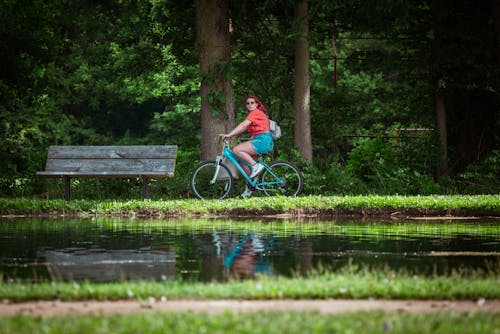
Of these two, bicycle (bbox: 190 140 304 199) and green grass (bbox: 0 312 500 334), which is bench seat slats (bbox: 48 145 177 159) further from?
green grass (bbox: 0 312 500 334)

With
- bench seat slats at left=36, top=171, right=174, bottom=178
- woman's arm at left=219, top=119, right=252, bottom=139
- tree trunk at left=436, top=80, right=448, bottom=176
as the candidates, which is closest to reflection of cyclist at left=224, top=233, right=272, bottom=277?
woman's arm at left=219, top=119, right=252, bottom=139

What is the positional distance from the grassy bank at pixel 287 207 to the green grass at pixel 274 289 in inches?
372

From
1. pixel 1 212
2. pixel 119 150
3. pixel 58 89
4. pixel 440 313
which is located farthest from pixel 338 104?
pixel 58 89

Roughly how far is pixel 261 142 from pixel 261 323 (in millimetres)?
14090

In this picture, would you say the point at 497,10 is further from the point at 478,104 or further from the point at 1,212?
the point at 1,212

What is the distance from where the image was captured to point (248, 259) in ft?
36.0

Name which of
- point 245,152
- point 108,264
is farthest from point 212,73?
point 108,264

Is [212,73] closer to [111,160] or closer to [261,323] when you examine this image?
[111,160]

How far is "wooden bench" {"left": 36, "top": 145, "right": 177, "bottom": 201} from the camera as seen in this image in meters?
20.9

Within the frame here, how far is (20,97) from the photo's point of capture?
2388 centimetres

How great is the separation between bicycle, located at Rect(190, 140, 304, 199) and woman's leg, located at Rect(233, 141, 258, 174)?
0.15m

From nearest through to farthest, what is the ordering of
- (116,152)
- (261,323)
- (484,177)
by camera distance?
(261,323) → (116,152) → (484,177)

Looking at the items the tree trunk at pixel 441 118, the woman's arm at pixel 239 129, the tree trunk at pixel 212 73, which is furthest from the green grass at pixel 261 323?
the tree trunk at pixel 441 118

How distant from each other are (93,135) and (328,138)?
21.6 metres
